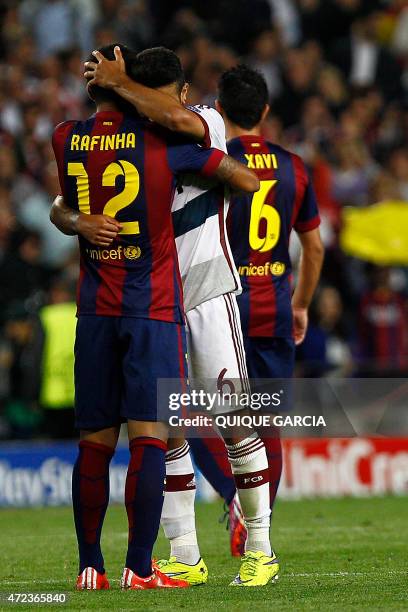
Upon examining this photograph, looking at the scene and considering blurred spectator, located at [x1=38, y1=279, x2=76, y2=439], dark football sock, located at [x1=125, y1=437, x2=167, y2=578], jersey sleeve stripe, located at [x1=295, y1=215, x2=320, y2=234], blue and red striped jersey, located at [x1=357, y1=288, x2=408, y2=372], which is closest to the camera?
dark football sock, located at [x1=125, y1=437, x2=167, y2=578]

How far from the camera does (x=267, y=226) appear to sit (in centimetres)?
784

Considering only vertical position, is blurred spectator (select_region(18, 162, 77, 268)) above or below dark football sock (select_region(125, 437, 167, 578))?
above

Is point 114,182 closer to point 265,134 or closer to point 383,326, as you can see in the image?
point 383,326

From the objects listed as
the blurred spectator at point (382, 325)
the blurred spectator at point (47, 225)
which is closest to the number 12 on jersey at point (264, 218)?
the blurred spectator at point (382, 325)

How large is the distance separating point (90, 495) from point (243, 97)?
258cm

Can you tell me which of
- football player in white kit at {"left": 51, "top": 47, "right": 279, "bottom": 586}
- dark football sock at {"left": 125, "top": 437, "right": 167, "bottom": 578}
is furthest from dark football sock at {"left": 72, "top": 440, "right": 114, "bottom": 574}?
football player in white kit at {"left": 51, "top": 47, "right": 279, "bottom": 586}

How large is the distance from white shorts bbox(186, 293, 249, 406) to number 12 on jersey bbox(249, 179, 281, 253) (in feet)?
3.49

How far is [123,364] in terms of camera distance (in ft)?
20.7

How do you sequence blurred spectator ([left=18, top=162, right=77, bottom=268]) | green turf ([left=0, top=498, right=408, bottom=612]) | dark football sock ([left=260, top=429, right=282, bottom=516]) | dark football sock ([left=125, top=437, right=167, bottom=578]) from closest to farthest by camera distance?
green turf ([left=0, top=498, right=408, bottom=612]) < dark football sock ([left=125, top=437, right=167, bottom=578]) < dark football sock ([left=260, top=429, right=282, bottom=516]) < blurred spectator ([left=18, top=162, right=77, bottom=268])

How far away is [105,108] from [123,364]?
1190 millimetres

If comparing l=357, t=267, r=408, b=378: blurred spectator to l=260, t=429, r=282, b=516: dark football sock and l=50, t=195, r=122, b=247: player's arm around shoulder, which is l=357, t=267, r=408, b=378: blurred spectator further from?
l=50, t=195, r=122, b=247: player's arm around shoulder

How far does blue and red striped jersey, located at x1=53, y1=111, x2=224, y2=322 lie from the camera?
6.35 m

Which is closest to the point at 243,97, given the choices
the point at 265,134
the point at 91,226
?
the point at 91,226

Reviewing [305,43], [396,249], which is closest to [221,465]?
[396,249]
